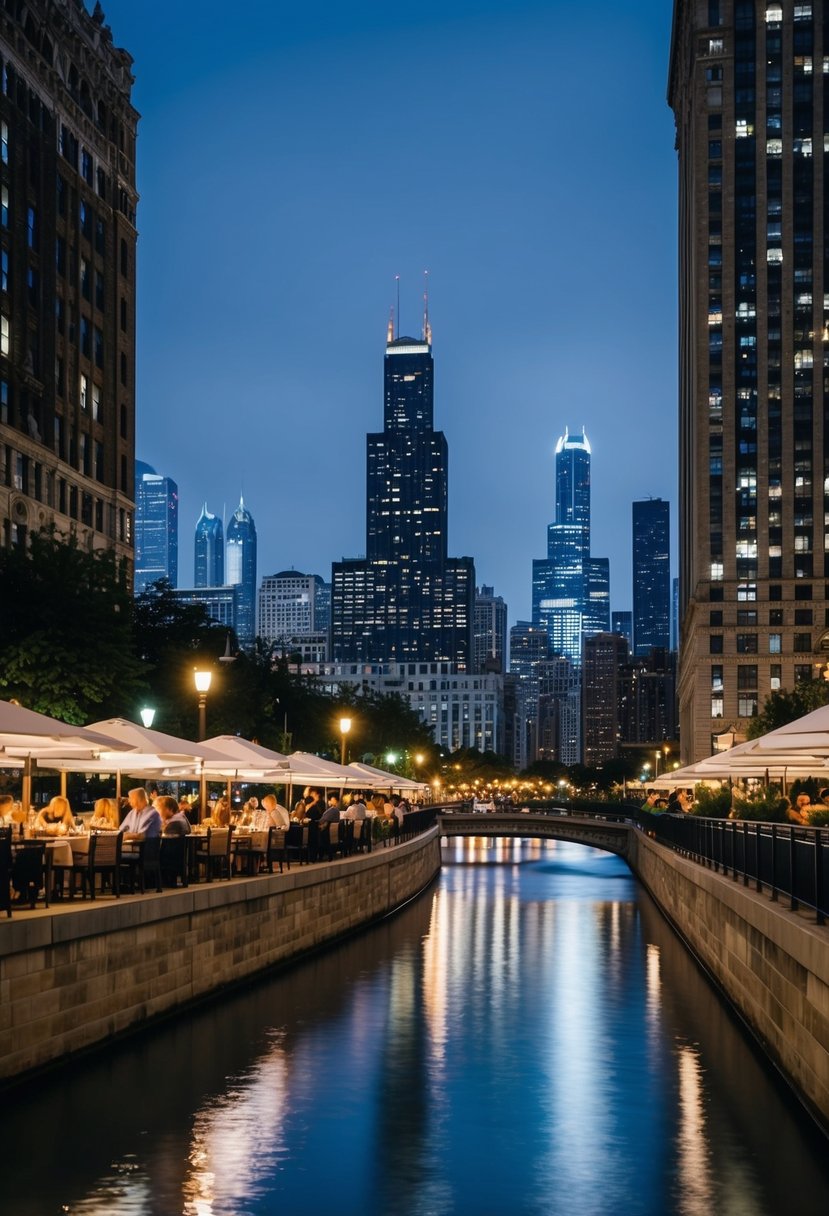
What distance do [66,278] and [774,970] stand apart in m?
73.1

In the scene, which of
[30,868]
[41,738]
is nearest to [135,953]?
[30,868]

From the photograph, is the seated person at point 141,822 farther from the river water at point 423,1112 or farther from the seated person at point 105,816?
the river water at point 423,1112

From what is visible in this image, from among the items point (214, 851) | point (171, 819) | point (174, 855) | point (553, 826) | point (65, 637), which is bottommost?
point (553, 826)

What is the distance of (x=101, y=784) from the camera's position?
55.0 m

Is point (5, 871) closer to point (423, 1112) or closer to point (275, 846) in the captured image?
point (423, 1112)

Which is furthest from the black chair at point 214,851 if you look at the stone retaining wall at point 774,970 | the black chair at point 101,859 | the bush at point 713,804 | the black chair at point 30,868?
the bush at point 713,804

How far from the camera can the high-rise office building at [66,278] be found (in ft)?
246

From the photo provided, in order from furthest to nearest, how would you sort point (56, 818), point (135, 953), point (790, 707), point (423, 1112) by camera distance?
point (790, 707) < point (56, 818) < point (135, 953) < point (423, 1112)

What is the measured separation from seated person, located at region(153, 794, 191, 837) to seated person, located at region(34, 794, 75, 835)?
1439 mm

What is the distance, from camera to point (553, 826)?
10906cm

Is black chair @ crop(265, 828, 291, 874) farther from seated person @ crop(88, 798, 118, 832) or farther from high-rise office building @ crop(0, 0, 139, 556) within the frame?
high-rise office building @ crop(0, 0, 139, 556)

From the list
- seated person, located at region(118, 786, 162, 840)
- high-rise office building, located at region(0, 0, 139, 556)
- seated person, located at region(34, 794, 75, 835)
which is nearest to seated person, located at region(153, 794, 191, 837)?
seated person, located at region(118, 786, 162, 840)

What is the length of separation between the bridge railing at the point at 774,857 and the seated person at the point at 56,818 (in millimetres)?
10290

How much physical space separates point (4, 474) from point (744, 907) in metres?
58.3
